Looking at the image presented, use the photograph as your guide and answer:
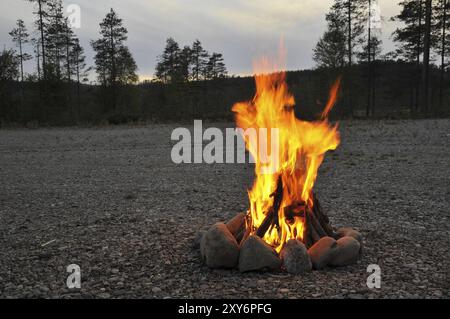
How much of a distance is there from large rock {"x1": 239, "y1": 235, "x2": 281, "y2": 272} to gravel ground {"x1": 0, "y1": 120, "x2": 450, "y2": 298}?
126mm

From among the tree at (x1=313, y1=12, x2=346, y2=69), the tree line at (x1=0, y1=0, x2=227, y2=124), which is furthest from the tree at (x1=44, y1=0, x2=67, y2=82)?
the tree at (x1=313, y1=12, x2=346, y2=69)

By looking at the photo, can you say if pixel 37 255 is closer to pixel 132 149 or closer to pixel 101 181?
pixel 101 181

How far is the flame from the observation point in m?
→ 5.53

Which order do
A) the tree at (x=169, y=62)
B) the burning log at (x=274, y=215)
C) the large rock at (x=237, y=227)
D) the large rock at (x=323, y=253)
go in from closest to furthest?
the large rock at (x=323, y=253) → the burning log at (x=274, y=215) → the large rock at (x=237, y=227) → the tree at (x=169, y=62)

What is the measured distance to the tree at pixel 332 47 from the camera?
3897 centimetres

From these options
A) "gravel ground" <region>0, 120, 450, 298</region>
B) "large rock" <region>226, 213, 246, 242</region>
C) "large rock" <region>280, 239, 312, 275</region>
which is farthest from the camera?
"large rock" <region>226, 213, 246, 242</region>

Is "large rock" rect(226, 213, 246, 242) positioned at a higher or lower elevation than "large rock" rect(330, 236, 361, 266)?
higher

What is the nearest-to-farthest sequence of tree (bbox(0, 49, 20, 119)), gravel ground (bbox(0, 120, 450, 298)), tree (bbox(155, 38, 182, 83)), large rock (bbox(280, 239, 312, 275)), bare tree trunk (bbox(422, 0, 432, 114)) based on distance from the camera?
1. gravel ground (bbox(0, 120, 450, 298))
2. large rock (bbox(280, 239, 312, 275))
3. bare tree trunk (bbox(422, 0, 432, 114))
4. tree (bbox(0, 49, 20, 119))
5. tree (bbox(155, 38, 182, 83))

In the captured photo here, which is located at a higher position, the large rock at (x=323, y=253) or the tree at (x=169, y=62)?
the tree at (x=169, y=62)

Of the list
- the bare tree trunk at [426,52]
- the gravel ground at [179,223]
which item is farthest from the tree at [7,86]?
the bare tree trunk at [426,52]

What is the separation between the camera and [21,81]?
43.1 m

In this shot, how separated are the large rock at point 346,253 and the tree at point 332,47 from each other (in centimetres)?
3622

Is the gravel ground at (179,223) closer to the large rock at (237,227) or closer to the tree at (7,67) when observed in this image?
the large rock at (237,227)

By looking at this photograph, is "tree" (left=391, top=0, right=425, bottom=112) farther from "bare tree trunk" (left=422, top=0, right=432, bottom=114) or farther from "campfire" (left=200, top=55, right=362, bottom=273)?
"campfire" (left=200, top=55, right=362, bottom=273)
